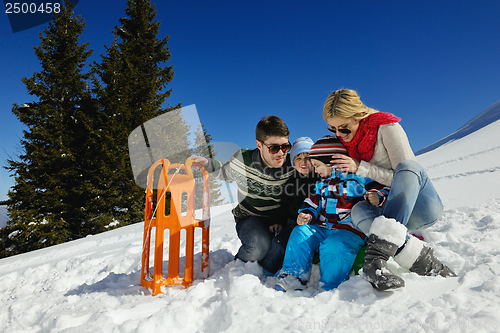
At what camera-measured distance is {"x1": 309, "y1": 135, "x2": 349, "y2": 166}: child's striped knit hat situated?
6.08 ft

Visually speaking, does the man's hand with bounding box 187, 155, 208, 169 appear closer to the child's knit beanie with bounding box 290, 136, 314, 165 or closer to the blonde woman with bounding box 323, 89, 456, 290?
the child's knit beanie with bounding box 290, 136, 314, 165

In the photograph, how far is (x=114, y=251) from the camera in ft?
11.3

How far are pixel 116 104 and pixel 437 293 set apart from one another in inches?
451

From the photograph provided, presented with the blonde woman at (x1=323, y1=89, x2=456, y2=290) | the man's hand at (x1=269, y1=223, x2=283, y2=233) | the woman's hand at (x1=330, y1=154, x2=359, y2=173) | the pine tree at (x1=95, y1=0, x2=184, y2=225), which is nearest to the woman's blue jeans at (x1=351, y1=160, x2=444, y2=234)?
the blonde woman at (x1=323, y1=89, x2=456, y2=290)

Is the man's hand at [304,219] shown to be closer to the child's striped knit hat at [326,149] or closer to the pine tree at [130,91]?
the child's striped knit hat at [326,149]

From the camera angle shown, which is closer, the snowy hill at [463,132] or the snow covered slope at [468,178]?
the snow covered slope at [468,178]

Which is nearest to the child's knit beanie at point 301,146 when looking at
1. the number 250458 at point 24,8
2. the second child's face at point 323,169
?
the second child's face at point 323,169

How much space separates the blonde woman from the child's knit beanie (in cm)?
23

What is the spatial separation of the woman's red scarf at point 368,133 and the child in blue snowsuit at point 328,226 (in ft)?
0.41

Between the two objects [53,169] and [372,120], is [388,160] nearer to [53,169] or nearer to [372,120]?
[372,120]

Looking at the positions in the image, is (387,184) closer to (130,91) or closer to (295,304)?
(295,304)

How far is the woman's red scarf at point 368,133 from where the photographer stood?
65.7 inches

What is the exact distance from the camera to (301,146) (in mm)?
2023

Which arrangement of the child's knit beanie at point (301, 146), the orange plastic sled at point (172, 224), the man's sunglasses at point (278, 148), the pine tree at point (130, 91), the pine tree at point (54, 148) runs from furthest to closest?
the pine tree at point (130, 91)
the pine tree at point (54, 148)
the man's sunglasses at point (278, 148)
the child's knit beanie at point (301, 146)
the orange plastic sled at point (172, 224)
